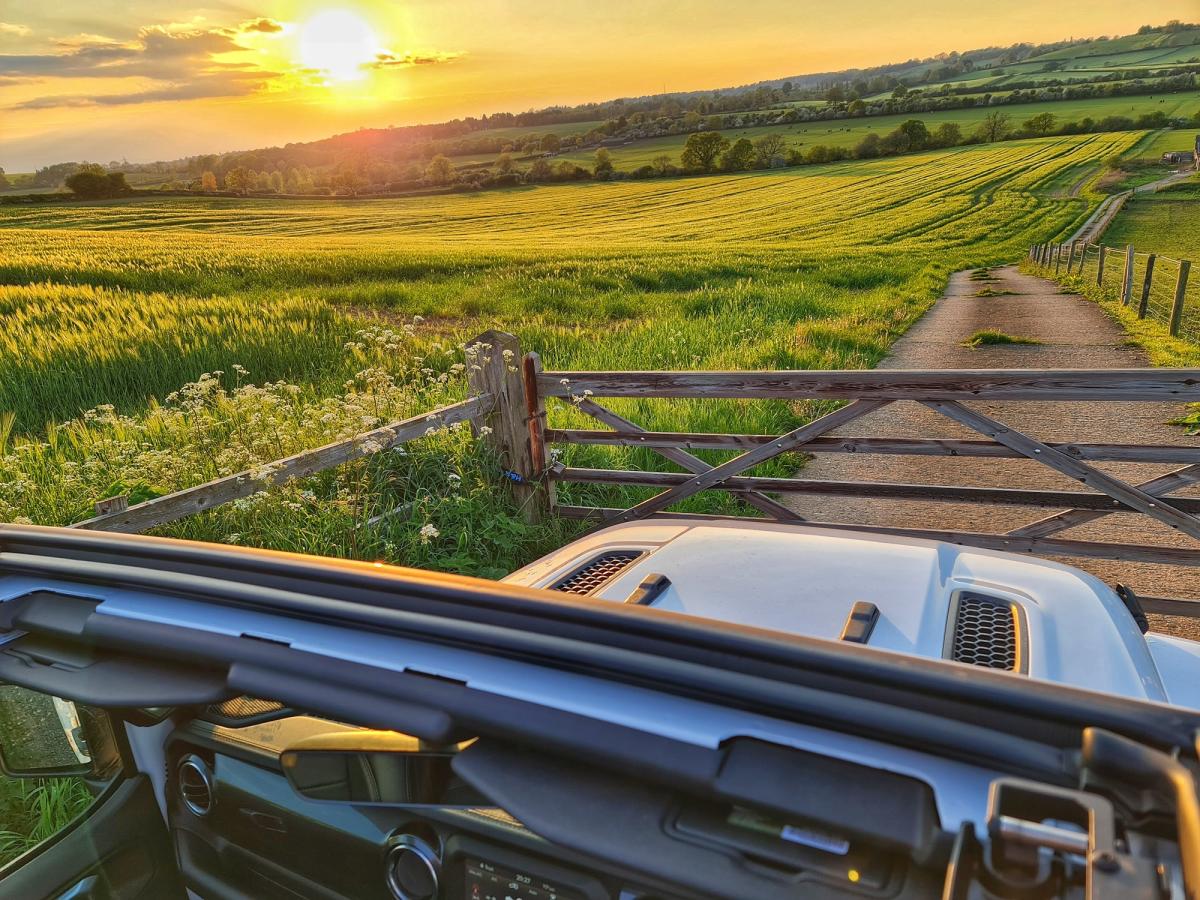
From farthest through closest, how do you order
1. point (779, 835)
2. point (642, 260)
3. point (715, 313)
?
point (642, 260), point (715, 313), point (779, 835)

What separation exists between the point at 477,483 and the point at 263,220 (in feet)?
145

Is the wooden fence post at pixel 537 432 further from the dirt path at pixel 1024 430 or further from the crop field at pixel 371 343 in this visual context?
the dirt path at pixel 1024 430

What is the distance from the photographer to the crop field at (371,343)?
5.33m

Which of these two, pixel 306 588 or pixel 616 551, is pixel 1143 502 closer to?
pixel 616 551

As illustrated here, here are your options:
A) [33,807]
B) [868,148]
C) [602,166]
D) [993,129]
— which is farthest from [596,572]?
[993,129]

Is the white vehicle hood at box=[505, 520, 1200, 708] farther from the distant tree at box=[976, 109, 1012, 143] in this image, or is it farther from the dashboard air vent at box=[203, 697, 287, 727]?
the distant tree at box=[976, 109, 1012, 143]

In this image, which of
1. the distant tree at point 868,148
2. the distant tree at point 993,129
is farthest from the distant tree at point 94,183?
the distant tree at point 993,129

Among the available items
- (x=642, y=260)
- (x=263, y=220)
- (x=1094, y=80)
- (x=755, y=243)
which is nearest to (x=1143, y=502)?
(x=642, y=260)

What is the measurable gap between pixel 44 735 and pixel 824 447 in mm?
4464

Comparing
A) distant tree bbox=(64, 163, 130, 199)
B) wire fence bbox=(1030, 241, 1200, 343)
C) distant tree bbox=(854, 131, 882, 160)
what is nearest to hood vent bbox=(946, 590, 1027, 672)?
wire fence bbox=(1030, 241, 1200, 343)

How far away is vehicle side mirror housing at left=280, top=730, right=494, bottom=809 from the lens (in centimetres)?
141

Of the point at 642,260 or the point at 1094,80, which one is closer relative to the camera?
the point at 642,260

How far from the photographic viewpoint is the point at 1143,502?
4.55 metres

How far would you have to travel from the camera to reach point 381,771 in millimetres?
1454
